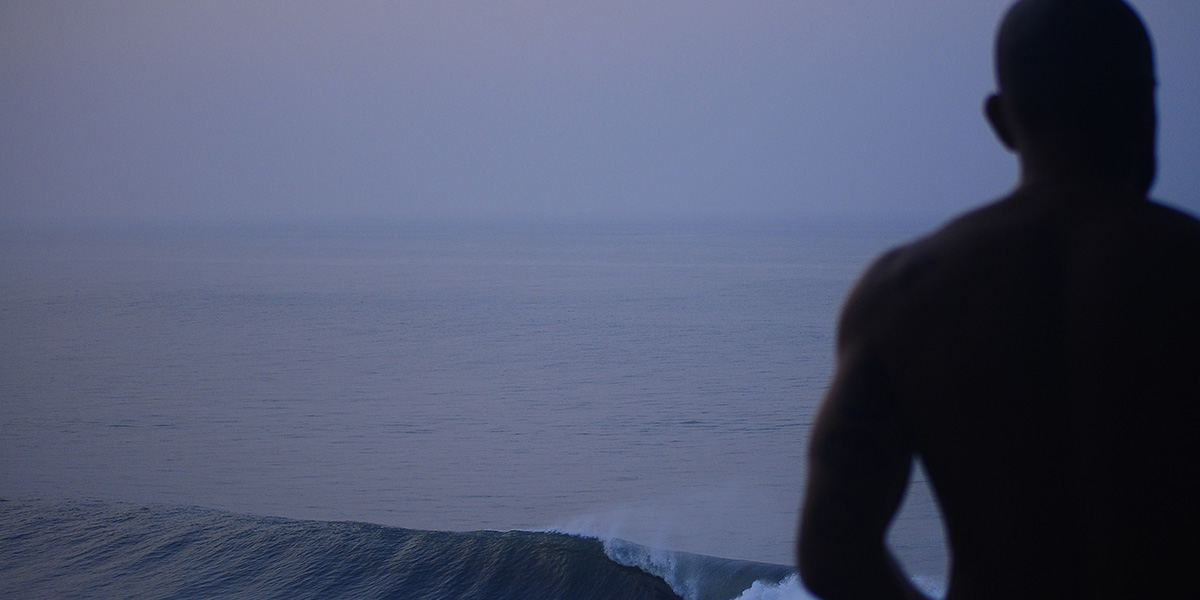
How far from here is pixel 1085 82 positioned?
3.62 feet

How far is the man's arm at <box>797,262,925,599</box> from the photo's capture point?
1095mm

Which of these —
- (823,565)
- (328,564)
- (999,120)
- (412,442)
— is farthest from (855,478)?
(412,442)

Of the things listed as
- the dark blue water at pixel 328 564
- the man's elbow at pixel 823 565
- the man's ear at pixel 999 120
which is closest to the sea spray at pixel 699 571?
the dark blue water at pixel 328 564

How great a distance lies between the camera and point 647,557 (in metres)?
8.76

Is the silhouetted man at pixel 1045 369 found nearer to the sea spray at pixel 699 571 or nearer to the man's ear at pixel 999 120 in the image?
the man's ear at pixel 999 120

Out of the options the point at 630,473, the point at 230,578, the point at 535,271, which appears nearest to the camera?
the point at 230,578

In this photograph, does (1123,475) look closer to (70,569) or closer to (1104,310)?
(1104,310)

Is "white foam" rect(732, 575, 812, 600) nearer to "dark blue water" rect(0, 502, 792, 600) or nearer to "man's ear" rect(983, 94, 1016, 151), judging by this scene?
"dark blue water" rect(0, 502, 792, 600)

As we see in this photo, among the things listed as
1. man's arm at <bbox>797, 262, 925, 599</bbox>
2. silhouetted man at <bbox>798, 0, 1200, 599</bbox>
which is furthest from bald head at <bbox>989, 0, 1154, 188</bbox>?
man's arm at <bbox>797, 262, 925, 599</bbox>

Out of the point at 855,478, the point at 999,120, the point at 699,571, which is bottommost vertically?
the point at 699,571

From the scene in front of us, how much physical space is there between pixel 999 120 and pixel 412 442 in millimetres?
17120

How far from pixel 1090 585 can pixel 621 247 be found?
89100 millimetres

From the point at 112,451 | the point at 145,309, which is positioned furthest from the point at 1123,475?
the point at 145,309

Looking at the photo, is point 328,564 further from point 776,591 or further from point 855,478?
point 855,478
